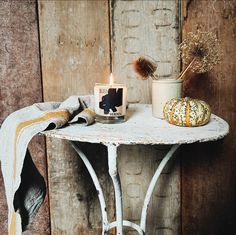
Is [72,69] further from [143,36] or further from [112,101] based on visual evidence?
[112,101]

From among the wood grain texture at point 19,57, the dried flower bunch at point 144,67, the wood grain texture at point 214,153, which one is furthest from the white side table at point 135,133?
the wood grain texture at point 19,57

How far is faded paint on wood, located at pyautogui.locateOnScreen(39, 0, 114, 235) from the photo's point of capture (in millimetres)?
1180

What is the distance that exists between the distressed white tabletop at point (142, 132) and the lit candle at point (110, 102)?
0.07 ft

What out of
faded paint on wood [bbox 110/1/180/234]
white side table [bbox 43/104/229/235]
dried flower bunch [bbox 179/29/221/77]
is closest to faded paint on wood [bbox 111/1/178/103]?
faded paint on wood [bbox 110/1/180/234]

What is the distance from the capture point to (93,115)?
85 centimetres

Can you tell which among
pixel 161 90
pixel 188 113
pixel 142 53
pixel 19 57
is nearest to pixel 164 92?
pixel 161 90

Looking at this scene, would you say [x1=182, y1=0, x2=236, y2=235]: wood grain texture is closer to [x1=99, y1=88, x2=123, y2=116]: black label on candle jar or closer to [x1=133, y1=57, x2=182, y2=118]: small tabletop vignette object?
[x1=133, y1=57, x2=182, y2=118]: small tabletop vignette object

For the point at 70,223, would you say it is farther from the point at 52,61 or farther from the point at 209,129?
the point at 209,129

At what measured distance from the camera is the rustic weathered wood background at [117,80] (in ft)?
3.86

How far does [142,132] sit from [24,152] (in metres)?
0.27

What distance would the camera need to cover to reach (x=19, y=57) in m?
1.20

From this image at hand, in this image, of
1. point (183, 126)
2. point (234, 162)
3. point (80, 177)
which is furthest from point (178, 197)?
point (183, 126)

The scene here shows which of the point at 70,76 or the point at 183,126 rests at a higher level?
the point at 70,76

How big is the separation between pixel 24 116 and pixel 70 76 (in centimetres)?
41
